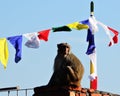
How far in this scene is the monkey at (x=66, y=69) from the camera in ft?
34.2

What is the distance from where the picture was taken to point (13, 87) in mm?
11938

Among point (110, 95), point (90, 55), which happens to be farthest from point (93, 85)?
point (110, 95)

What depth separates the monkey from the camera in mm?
10430

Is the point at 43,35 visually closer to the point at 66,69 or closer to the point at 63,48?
the point at 63,48

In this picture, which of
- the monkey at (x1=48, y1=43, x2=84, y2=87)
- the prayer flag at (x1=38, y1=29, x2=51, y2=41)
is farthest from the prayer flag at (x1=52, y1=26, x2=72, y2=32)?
the monkey at (x1=48, y1=43, x2=84, y2=87)

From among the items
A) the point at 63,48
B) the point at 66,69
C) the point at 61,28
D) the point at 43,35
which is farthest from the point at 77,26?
the point at 66,69

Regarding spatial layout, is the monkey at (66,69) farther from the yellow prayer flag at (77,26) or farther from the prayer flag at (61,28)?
the yellow prayer flag at (77,26)

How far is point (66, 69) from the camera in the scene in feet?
34.4

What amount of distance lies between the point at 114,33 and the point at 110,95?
10.1 ft

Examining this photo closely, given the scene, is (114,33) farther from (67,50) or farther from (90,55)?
(67,50)

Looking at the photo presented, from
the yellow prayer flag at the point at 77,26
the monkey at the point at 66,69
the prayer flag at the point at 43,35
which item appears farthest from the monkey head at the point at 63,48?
the yellow prayer flag at the point at 77,26

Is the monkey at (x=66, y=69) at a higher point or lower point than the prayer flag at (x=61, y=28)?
lower

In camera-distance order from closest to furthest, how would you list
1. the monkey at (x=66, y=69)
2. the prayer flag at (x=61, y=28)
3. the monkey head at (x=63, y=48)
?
the monkey at (x=66, y=69)
the monkey head at (x=63, y=48)
the prayer flag at (x=61, y=28)

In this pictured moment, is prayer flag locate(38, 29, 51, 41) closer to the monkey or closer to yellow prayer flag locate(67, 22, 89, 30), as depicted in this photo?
yellow prayer flag locate(67, 22, 89, 30)
